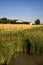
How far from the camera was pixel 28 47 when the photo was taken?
1473 cm


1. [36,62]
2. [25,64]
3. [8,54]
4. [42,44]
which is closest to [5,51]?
[8,54]

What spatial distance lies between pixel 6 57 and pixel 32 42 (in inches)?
192

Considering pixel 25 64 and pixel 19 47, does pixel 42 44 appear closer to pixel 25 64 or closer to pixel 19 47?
pixel 19 47

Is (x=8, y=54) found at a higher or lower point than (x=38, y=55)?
higher

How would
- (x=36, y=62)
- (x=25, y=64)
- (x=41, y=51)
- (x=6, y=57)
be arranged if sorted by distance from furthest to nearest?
(x=41, y=51)
(x=36, y=62)
(x=25, y=64)
(x=6, y=57)

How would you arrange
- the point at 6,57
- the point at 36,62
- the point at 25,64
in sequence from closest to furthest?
1. the point at 6,57
2. the point at 25,64
3. the point at 36,62

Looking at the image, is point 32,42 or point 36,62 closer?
point 36,62

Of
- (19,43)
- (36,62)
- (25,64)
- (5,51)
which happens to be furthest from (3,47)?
(19,43)

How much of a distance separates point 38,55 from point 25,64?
227 cm

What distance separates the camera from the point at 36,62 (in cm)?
1310

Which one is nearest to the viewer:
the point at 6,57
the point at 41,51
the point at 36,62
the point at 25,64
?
the point at 6,57

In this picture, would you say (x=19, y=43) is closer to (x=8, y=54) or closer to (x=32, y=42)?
(x=32, y=42)

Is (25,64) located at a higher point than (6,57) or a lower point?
lower

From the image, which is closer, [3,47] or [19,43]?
[3,47]
